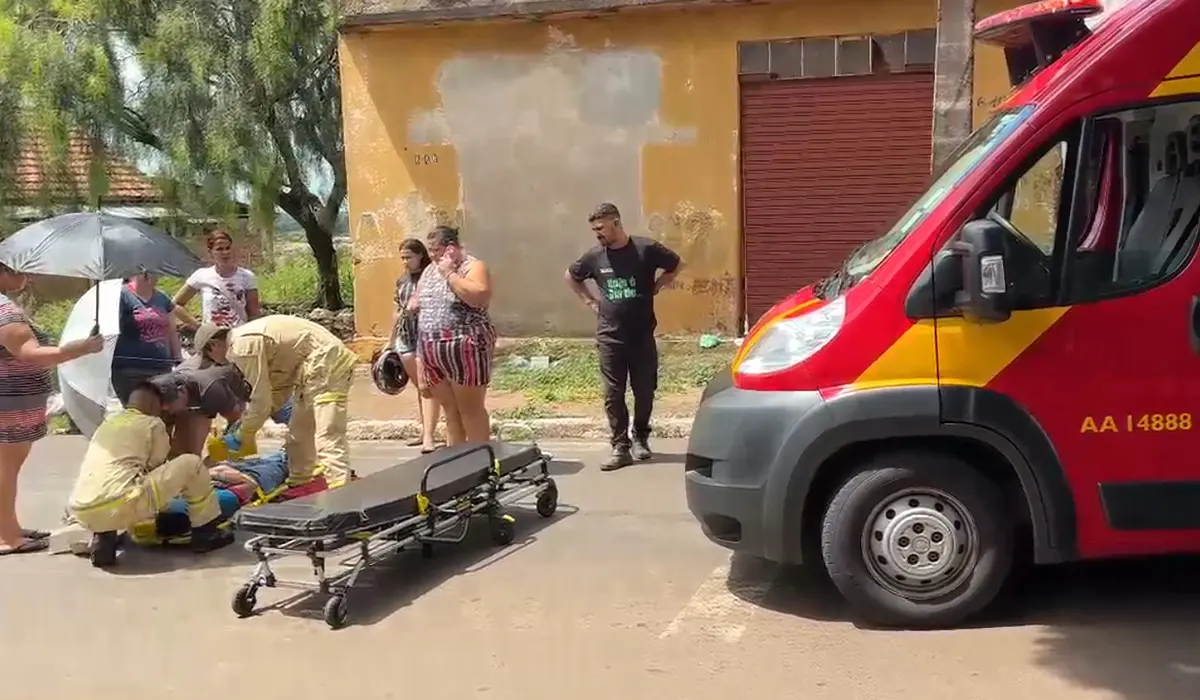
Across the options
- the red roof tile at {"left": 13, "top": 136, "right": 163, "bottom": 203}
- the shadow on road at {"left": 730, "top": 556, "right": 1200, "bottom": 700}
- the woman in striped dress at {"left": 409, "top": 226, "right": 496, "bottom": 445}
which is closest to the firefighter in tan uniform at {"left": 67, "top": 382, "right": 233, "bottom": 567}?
the woman in striped dress at {"left": 409, "top": 226, "right": 496, "bottom": 445}

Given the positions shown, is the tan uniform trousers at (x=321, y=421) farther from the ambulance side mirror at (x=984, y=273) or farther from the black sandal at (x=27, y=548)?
the ambulance side mirror at (x=984, y=273)

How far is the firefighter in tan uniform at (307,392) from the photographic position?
683cm

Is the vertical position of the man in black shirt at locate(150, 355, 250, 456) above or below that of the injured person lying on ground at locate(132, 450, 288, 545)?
above

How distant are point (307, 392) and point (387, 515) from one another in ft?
5.68

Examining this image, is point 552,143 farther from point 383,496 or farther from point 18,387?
point 383,496

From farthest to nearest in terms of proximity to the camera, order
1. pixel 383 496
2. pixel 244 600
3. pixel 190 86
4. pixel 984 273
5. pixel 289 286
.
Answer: pixel 289 286 < pixel 190 86 < pixel 383 496 < pixel 244 600 < pixel 984 273

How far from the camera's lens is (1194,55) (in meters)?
4.41

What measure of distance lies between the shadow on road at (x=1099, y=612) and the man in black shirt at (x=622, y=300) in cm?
240

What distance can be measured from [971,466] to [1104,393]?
585 mm

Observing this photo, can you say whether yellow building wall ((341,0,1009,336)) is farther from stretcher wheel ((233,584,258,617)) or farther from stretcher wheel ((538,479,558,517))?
stretcher wheel ((233,584,258,617))

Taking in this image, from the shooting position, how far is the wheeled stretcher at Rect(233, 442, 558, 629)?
5168 millimetres

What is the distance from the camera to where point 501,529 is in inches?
247

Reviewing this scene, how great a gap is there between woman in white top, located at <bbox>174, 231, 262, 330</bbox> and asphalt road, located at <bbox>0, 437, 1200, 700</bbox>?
2362 mm

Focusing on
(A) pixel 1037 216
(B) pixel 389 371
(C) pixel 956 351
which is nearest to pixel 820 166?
(B) pixel 389 371
